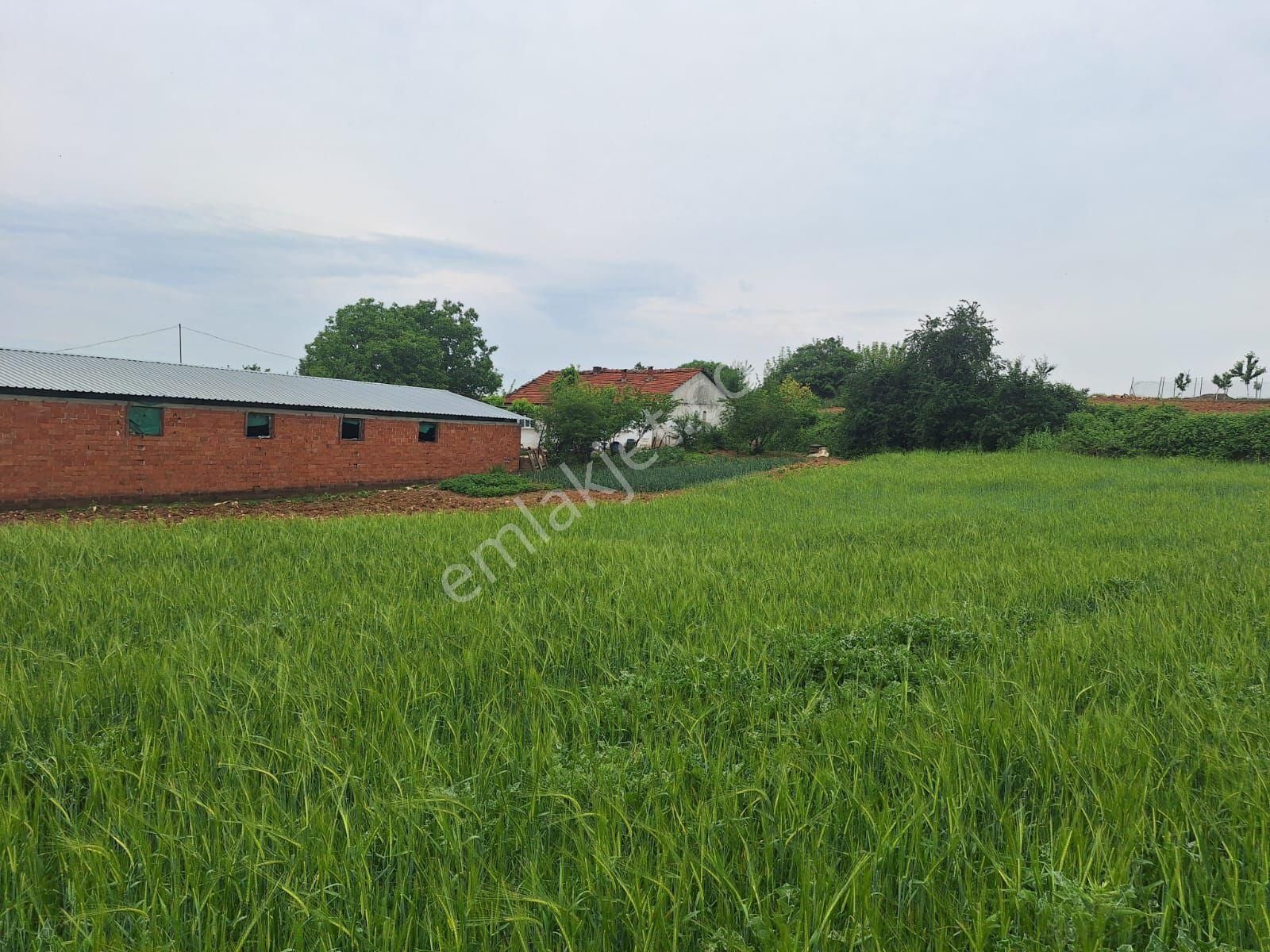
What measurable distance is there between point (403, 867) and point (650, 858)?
64 centimetres

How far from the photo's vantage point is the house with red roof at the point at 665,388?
1082 inches

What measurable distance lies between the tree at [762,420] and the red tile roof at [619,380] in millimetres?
3812

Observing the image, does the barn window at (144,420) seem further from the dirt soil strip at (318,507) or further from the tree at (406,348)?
the tree at (406,348)

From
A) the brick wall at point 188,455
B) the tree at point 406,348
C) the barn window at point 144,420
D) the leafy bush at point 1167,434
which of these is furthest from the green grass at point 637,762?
the tree at point 406,348

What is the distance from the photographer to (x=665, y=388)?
29125mm

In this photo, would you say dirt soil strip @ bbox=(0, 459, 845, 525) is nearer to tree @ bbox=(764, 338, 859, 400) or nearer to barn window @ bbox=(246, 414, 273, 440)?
barn window @ bbox=(246, 414, 273, 440)

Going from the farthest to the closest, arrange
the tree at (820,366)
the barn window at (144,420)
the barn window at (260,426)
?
the tree at (820,366) < the barn window at (260,426) < the barn window at (144,420)

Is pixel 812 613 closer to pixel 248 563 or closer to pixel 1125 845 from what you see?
pixel 1125 845

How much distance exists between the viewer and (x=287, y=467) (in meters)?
14.7

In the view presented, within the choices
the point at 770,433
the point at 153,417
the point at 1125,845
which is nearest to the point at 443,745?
the point at 1125,845

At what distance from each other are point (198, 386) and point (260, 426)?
1459 millimetres

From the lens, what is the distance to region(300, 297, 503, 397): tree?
112 feet

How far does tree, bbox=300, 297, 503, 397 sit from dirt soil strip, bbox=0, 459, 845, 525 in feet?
65.0

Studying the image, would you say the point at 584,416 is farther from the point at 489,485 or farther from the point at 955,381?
the point at 955,381
